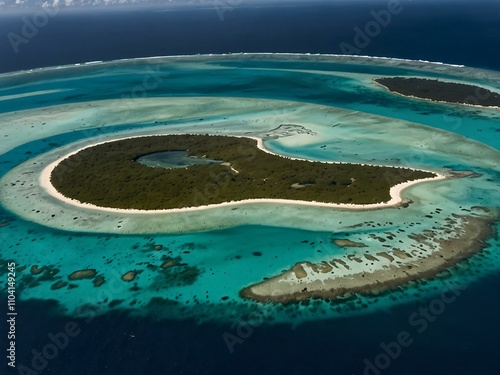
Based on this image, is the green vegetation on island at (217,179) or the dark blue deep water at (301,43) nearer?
the green vegetation on island at (217,179)

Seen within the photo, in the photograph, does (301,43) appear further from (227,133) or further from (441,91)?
(227,133)

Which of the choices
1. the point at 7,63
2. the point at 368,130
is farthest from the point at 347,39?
the point at 7,63

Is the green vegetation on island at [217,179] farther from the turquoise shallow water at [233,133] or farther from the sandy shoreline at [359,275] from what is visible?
the sandy shoreline at [359,275]

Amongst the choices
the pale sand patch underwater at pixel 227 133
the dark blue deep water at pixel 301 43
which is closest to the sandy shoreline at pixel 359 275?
Answer: the pale sand patch underwater at pixel 227 133

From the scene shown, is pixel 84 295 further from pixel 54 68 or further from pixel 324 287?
pixel 54 68

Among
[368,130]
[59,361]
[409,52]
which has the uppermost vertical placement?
[409,52]

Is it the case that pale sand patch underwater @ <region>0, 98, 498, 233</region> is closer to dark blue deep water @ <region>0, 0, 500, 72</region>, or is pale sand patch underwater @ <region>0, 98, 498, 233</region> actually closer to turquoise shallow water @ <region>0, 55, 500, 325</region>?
turquoise shallow water @ <region>0, 55, 500, 325</region>
